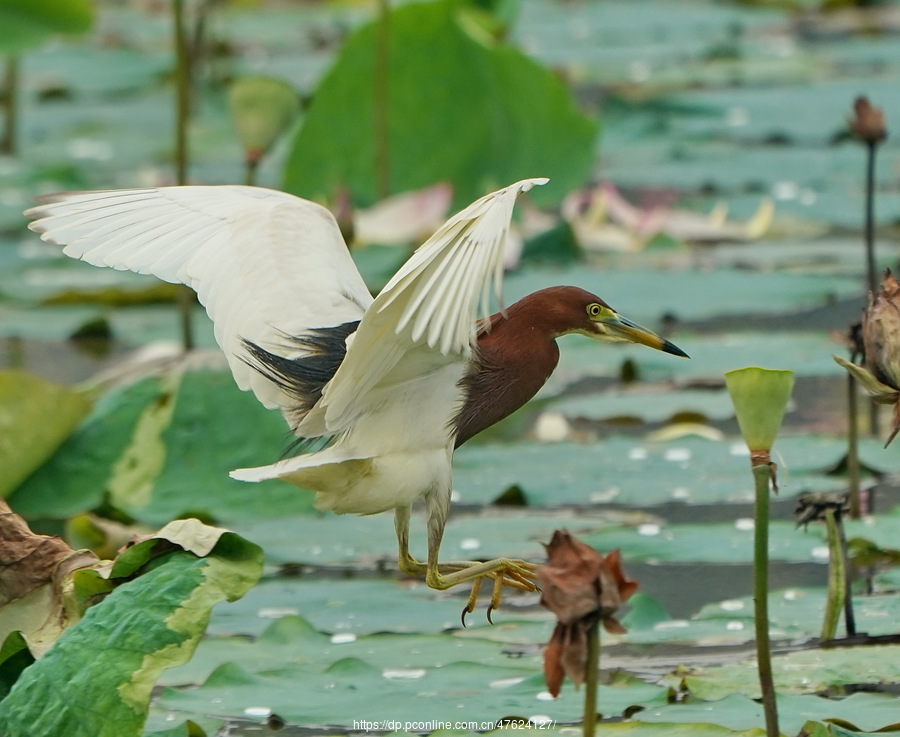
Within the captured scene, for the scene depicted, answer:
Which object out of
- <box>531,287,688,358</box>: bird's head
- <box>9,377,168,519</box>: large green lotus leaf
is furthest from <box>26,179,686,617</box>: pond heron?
<box>9,377,168,519</box>: large green lotus leaf

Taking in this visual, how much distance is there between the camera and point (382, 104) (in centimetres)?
538

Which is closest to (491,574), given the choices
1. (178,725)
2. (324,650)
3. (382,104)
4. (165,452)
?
(324,650)

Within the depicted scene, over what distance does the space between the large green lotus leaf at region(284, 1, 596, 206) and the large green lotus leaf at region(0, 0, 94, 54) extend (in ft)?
3.16

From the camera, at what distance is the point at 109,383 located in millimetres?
4215

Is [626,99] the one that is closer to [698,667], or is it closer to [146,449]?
[146,449]

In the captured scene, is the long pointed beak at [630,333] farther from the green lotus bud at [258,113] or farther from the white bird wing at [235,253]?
the green lotus bud at [258,113]

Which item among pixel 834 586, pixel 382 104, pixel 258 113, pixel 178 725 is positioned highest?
pixel 382 104

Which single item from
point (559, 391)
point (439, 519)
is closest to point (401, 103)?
point (559, 391)

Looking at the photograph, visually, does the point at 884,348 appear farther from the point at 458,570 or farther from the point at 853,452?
the point at 853,452

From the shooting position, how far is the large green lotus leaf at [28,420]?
366 cm

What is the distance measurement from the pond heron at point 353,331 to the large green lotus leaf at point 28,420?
2.67ft

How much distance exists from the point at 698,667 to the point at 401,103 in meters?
3.64

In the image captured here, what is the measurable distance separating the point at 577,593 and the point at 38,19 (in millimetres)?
4859

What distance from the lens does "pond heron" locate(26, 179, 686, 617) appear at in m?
2.22
